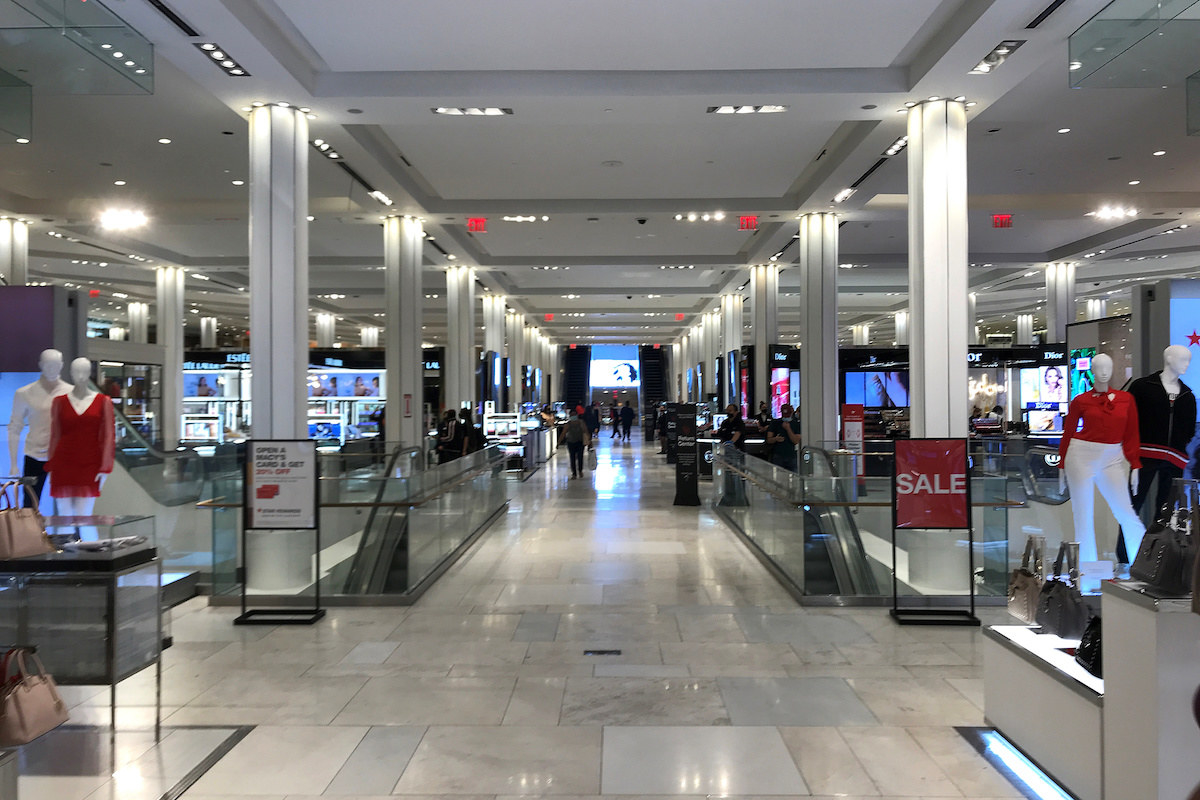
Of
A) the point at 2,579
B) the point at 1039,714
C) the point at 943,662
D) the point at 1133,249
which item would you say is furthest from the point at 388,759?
the point at 1133,249

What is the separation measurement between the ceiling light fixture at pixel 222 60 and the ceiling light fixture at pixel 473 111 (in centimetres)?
191

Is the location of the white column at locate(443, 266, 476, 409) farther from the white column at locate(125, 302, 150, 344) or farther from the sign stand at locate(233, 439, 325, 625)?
the white column at locate(125, 302, 150, 344)

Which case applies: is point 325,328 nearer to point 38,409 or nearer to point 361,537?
point 38,409

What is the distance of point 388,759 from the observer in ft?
13.0

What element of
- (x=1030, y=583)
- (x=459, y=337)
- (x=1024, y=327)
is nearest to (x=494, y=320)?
(x=459, y=337)

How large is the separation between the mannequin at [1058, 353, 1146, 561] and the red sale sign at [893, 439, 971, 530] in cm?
83

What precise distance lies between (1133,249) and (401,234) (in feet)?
51.5

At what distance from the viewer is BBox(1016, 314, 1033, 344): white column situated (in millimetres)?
35094

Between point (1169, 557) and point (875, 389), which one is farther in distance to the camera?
point (875, 389)

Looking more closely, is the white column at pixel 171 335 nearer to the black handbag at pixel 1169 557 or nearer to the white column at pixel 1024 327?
the black handbag at pixel 1169 557

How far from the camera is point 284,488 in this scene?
22.9 ft

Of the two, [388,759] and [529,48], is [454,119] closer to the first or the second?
[529,48]

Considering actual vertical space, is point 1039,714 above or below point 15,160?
below

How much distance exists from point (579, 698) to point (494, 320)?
2316cm
